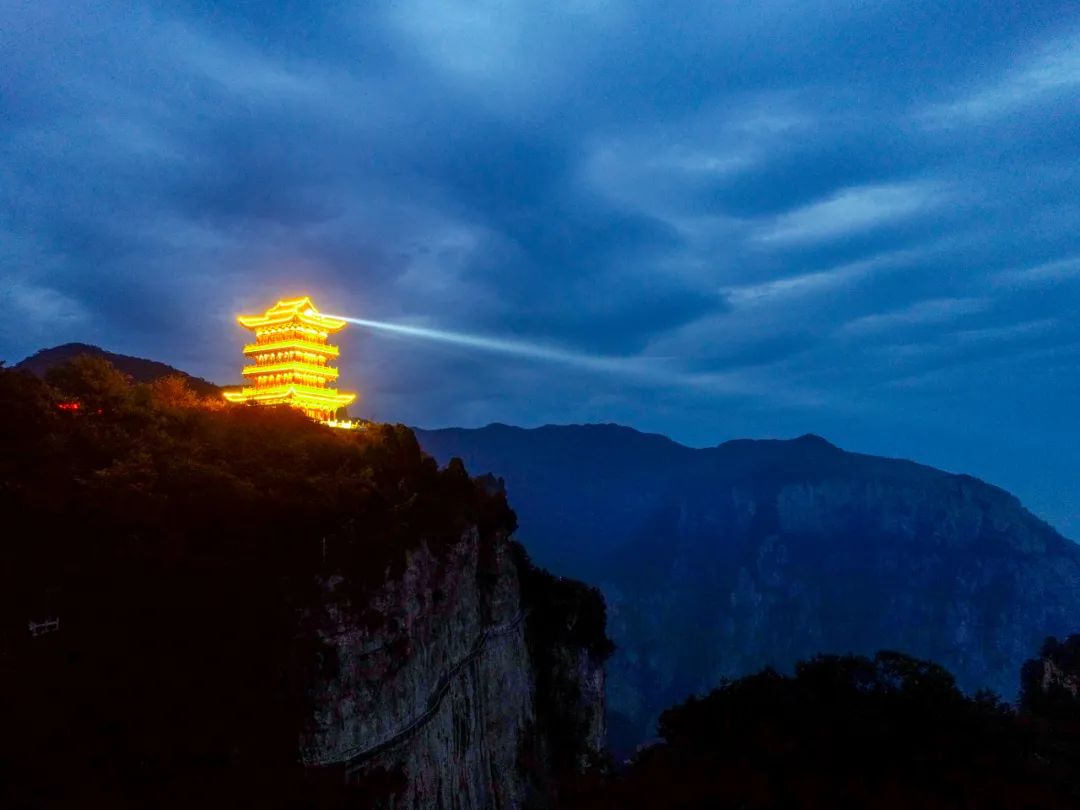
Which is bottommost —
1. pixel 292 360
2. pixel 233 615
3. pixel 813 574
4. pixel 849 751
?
pixel 849 751

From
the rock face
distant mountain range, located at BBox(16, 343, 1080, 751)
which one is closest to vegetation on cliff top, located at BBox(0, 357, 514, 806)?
the rock face

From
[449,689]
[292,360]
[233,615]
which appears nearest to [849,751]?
[449,689]

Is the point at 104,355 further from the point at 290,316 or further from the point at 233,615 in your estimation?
the point at 233,615

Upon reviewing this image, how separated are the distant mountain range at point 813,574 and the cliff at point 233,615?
85423mm

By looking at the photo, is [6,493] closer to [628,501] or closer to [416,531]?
[416,531]

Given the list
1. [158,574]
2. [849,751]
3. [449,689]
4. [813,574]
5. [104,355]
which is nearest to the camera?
[849,751]

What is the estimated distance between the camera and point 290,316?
41000 millimetres

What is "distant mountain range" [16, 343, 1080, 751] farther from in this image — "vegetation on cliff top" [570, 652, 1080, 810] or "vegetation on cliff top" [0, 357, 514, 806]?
"vegetation on cliff top" [570, 652, 1080, 810]

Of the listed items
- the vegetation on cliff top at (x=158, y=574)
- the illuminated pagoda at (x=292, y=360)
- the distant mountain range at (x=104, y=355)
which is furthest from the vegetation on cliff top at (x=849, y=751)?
the distant mountain range at (x=104, y=355)

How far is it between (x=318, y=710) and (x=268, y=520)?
19.8 feet

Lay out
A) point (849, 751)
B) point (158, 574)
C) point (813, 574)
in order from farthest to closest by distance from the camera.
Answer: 1. point (813, 574)
2. point (158, 574)
3. point (849, 751)

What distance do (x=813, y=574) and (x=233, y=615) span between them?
139 metres

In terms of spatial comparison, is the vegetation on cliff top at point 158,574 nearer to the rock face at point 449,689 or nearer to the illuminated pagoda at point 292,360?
the rock face at point 449,689

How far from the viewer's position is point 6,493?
71.3 ft
